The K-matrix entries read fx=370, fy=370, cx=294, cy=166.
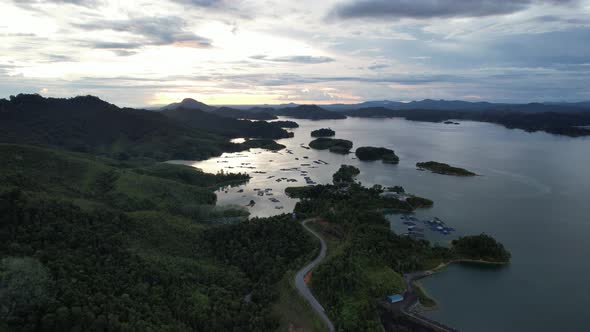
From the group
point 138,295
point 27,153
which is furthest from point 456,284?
point 27,153

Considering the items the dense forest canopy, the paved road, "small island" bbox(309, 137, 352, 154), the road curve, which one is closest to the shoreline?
the paved road

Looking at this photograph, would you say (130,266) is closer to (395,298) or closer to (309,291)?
(309,291)

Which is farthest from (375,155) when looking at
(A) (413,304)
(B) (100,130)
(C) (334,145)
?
(B) (100,130)

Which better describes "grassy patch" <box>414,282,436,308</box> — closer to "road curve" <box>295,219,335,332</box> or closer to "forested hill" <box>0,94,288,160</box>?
"road curve" <box>295,219,335,332</box>

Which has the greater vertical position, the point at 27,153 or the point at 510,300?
the point at 27,153

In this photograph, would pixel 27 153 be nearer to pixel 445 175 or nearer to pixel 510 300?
pixel 510 300

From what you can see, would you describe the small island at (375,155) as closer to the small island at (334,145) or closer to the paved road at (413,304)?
the small island at (334,145)
